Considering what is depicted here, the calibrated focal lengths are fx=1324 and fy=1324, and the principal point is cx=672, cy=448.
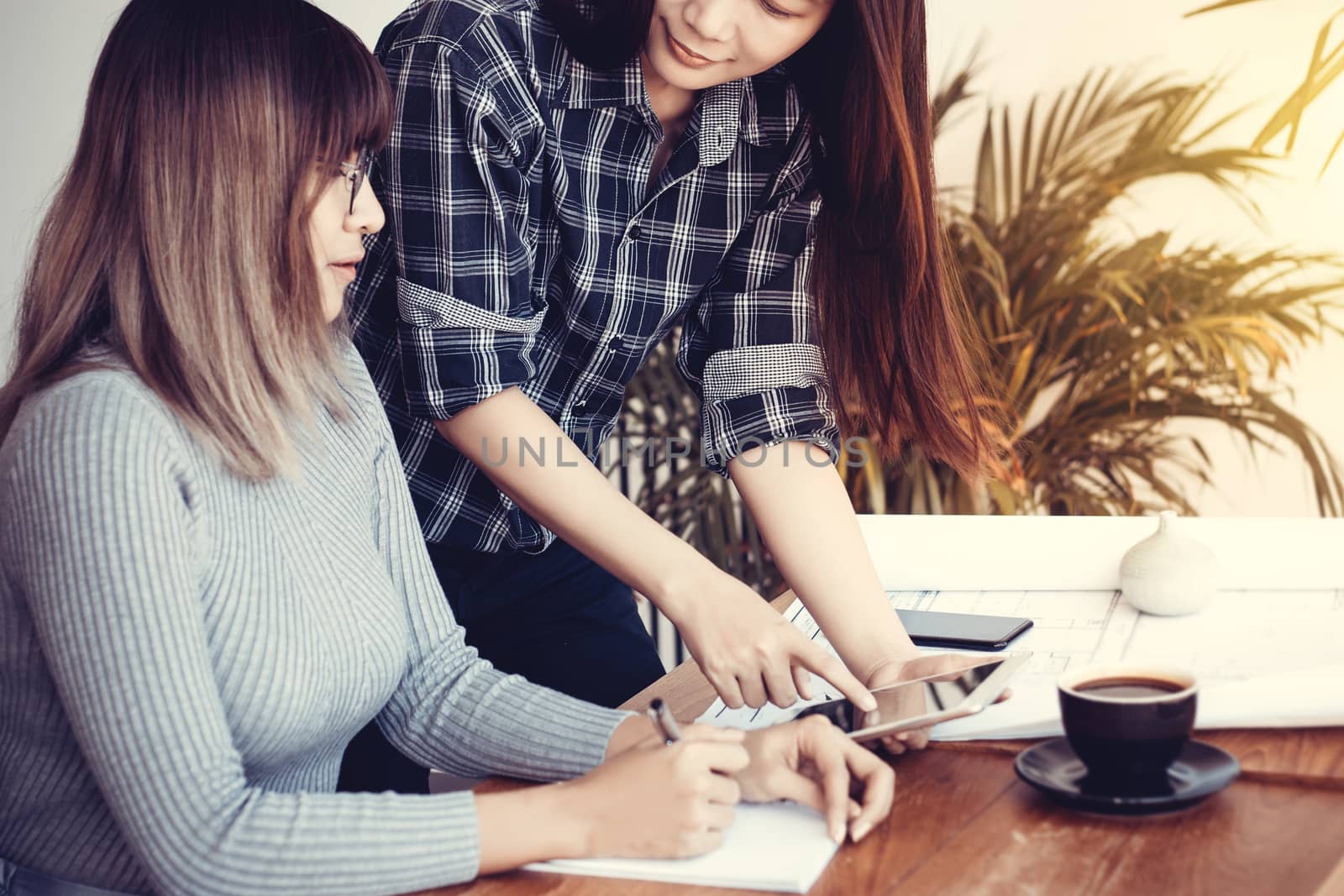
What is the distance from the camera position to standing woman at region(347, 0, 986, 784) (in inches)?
47.4

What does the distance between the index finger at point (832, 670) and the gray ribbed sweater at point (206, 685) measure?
161mm

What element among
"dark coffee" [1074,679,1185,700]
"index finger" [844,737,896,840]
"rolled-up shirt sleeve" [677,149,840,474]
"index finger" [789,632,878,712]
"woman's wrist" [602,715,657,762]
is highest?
"rolled-up shirt sleeve" [677,149,840,474]

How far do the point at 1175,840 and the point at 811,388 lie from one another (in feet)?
2.42

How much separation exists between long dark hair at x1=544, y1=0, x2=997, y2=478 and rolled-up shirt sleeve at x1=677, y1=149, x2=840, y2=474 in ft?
0.07

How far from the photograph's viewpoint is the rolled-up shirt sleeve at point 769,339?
1429 mm

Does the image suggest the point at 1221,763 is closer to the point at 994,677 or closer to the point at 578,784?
the point at 994,677

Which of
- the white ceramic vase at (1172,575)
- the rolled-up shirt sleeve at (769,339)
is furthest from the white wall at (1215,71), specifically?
the white ceramic vase at (1172,575)

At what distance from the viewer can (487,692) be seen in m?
1.09

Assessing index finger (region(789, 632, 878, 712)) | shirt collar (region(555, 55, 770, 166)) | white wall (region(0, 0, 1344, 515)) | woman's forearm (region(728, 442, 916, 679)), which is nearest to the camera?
index finger (region(789, 632, 878, 712))

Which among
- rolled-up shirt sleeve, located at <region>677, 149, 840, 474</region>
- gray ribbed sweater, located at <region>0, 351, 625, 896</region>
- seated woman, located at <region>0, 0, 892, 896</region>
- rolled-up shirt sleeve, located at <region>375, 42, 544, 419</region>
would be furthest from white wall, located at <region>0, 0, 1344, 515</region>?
gray ribbed sweater, located at <region>0, 351, 625, 896</region>

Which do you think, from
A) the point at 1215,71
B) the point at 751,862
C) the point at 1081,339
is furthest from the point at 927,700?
the point at 1215,71

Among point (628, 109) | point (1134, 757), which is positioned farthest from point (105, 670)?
point (628, 109)

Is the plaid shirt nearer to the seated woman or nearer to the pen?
the seated woman

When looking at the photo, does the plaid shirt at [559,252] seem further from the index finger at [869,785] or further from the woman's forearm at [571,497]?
the index finger at [869,785]
